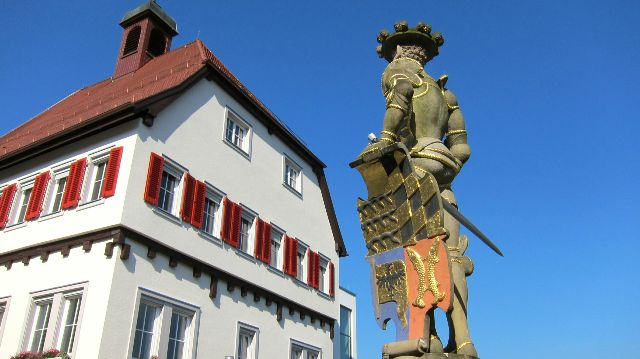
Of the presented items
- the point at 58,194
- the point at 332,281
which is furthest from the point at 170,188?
the point at 332,281

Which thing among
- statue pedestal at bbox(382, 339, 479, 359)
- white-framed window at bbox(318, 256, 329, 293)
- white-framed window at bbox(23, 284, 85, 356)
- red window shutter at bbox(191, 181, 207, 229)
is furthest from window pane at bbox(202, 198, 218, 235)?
statue pedestal at bbox(382, 339, 479, 359)

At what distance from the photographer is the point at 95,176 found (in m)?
12.7

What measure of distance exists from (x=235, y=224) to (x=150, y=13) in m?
9.59

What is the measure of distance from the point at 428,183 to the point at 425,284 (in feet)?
2.71

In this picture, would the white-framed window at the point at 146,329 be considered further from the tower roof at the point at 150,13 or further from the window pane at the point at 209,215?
the tower roof at the point at 150,13

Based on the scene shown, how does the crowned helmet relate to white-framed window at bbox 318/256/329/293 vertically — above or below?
below

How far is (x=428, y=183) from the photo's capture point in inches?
181

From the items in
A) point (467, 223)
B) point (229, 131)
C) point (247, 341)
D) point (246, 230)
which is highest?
point (229, 131)

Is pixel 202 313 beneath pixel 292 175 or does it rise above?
beneath

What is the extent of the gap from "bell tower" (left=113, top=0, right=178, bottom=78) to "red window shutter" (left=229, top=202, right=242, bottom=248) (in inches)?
270

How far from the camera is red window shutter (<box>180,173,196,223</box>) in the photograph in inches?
522

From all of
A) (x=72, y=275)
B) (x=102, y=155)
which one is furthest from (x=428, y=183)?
(x=102, y=155)

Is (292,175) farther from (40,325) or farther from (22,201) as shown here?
(40,325)

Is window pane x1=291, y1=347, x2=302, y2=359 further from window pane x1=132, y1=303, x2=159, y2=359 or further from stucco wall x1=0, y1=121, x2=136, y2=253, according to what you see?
stucco wall x1=0, y1=121, x2=136, y2=253
